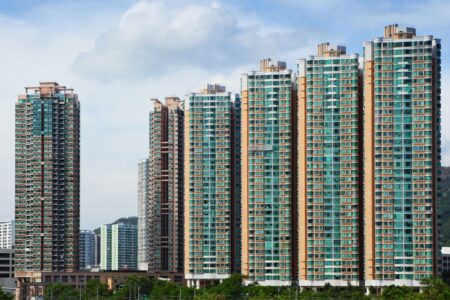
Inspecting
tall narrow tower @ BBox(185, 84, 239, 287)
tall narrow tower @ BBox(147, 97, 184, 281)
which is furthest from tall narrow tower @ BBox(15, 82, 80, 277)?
tall narrow tower @ BBox(185, 84, 239, 287)

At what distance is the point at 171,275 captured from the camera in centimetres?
13050

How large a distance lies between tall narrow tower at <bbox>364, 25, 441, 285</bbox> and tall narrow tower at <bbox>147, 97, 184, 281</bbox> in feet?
127

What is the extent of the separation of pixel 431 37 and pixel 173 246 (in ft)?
163

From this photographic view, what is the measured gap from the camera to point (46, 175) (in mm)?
129125

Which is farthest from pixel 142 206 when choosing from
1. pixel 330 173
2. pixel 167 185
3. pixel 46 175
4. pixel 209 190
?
pixel 330 173

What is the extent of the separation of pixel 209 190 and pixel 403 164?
2393 centimetres

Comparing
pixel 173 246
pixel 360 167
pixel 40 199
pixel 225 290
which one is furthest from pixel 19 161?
pixel 360 167

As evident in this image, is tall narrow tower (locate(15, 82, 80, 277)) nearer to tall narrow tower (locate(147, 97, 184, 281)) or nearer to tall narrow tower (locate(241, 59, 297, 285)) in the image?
tall narrow tower (locate(147, 97, 184, 281))

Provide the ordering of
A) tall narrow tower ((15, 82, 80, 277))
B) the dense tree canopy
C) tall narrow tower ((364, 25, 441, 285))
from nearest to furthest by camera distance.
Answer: the dense tree canopy → tall narrow tower ((364, 25, 441, 285)) → tall narrow tower ((15, 82, 80, 277))

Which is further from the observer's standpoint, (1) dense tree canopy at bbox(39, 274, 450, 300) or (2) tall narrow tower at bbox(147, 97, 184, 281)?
(2) tall narrow tower at bbox(147, 97, 184, 281)

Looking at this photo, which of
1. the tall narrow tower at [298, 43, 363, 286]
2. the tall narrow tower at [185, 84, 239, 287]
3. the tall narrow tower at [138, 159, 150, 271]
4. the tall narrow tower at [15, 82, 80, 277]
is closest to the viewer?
the tall narrow tower at [298, 43, 363, 286]

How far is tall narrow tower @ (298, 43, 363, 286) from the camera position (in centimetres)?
10088

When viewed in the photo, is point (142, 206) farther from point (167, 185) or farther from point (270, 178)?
point (270, 178)

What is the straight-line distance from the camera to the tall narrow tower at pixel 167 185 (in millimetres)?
132750
